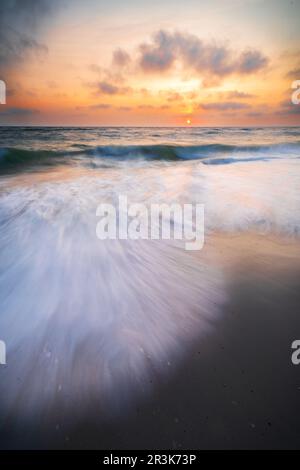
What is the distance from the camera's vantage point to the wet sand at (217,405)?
1359mm

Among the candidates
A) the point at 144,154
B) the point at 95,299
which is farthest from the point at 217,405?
the point at 144,154

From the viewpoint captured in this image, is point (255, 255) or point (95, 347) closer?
point (95, 347)

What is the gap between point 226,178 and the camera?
8.09 meters

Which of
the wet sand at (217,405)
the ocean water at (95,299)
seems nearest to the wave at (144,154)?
the ocean water at (95,299)

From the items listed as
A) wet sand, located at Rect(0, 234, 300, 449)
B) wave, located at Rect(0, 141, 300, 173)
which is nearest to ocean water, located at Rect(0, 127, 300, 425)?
wet sand, located at Rect(0, 234, 300, 449)

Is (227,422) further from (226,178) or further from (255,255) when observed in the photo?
(226,178)

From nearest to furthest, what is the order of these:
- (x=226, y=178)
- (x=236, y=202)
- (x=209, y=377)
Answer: (x=209, y=377), (x=236, y=202), (x=226, y=178)

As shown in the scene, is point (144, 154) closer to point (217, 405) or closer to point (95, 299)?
point (95, 299)

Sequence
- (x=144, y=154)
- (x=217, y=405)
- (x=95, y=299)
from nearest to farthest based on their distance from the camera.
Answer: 1. (x=217, y=405)
2. (x=95, y=299)
3. (x=144, y=154)

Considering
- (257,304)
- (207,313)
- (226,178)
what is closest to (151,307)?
(207,313)

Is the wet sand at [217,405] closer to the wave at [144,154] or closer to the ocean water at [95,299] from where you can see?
the ocean water at [95,299]

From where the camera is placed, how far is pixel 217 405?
1486mm
